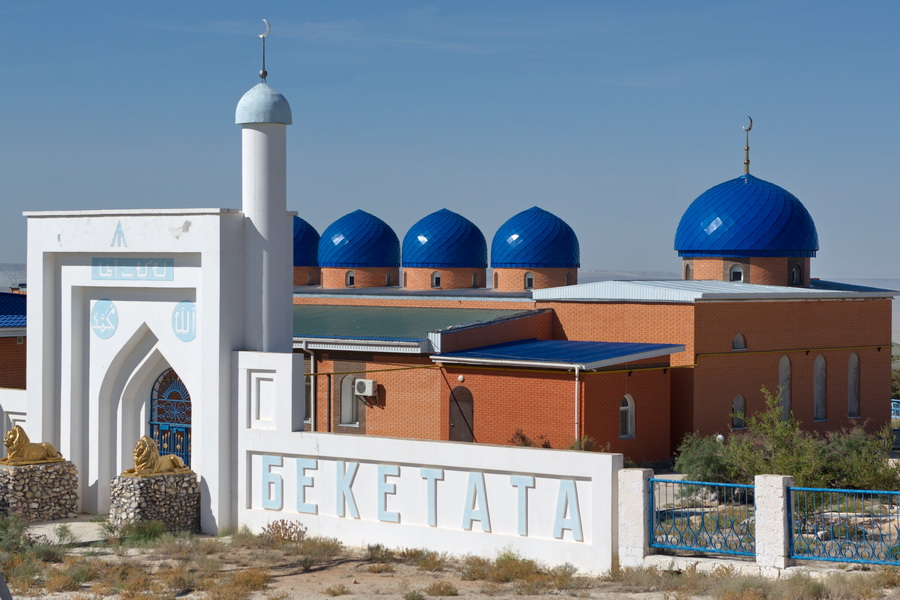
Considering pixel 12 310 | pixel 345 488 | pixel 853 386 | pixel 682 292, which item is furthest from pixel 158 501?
pixel 853 386

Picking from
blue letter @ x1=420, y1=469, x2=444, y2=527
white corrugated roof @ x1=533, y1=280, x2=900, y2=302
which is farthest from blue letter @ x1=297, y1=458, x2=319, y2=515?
white corrugated roof @ x1=533, y1=280, x2=900, y2=302

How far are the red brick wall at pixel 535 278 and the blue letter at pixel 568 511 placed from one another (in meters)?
16.9

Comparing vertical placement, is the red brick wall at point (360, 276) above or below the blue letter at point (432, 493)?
above

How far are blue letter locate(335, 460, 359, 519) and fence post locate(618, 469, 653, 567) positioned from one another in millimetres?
3752

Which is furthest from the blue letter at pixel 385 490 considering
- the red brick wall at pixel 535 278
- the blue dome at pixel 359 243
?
the blue dome at pixel 359 243

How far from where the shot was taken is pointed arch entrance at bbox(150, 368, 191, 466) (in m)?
17.4

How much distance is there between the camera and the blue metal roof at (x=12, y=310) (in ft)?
76.9

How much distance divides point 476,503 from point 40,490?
21.7ft

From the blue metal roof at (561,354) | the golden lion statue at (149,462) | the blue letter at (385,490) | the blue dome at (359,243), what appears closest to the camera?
the blue letter at (385,490)

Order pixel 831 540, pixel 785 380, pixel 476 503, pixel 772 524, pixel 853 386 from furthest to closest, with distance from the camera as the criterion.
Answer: pixel 853 386 < pixel 785 380 < pixel 476 503 < pixel 831 540 < pixel 772 524

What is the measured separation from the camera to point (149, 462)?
53.0 feet

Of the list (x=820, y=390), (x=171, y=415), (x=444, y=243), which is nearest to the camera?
(x=171, y=415)

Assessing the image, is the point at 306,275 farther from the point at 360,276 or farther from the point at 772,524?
the point at 772,524

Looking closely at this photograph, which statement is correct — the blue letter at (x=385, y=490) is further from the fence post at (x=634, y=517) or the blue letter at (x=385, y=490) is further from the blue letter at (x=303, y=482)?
the fence post at (x=634, y=517)
